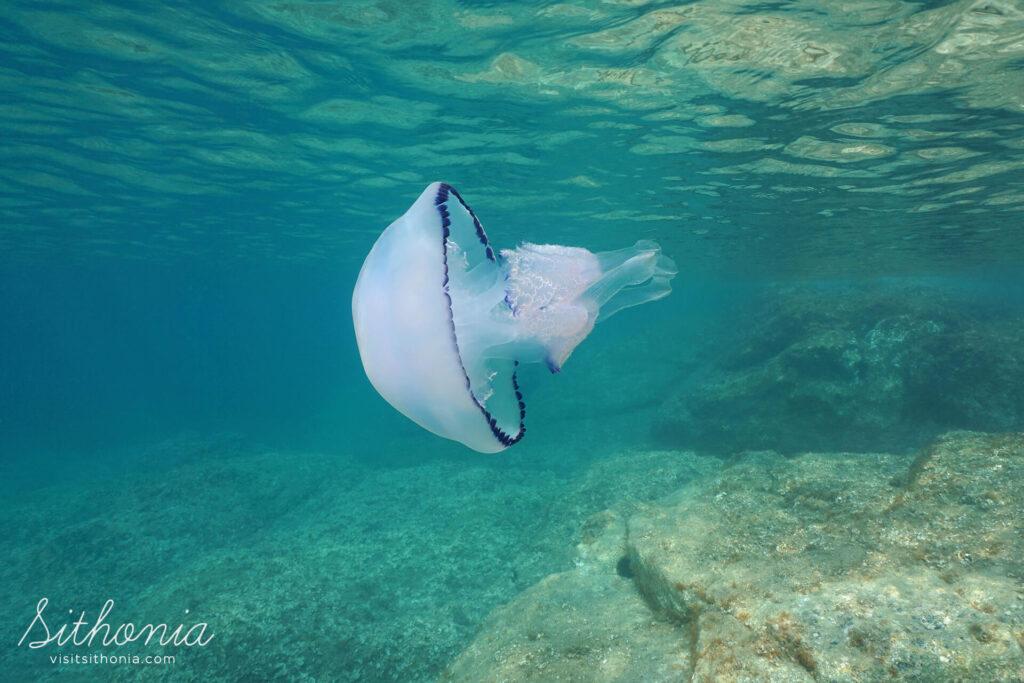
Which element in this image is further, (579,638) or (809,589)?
(579,638)

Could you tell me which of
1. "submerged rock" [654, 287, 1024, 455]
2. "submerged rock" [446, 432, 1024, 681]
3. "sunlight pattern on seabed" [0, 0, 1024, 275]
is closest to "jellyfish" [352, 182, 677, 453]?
"submerged rock" [446, 432, 1024, 681]

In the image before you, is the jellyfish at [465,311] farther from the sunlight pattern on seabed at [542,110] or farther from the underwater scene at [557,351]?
the sunlight pattern on seabed at [542,110]

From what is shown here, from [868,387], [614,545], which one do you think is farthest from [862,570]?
[868,387]

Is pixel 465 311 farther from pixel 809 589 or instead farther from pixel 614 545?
pixel 614 545

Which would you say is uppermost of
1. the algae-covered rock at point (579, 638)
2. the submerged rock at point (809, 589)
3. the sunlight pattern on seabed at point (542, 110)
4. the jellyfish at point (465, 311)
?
the sunlight pattern on seabed at point (542, 110)

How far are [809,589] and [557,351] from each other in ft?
7.41

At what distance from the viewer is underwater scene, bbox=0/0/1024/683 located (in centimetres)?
286

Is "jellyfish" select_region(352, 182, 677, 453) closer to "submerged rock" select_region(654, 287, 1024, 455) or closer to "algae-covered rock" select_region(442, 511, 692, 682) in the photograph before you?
"algae-covered rock" select_region(442, 511, 692, 682)

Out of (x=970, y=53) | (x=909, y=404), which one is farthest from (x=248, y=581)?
(x=909, y=404)

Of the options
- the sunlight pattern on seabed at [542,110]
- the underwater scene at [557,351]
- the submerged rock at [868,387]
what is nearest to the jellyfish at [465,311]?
the underwater scene at [557,351]

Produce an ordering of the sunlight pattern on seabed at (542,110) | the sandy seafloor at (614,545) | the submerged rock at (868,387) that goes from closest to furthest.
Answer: the sandy seafloor at (614,545), the sunlight pattern on seabed at (542,110), the submerged rock at (868,387)

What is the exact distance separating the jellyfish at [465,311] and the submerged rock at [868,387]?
10377 millimetres

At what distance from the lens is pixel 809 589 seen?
3.06 metres

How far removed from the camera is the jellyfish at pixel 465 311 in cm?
229
